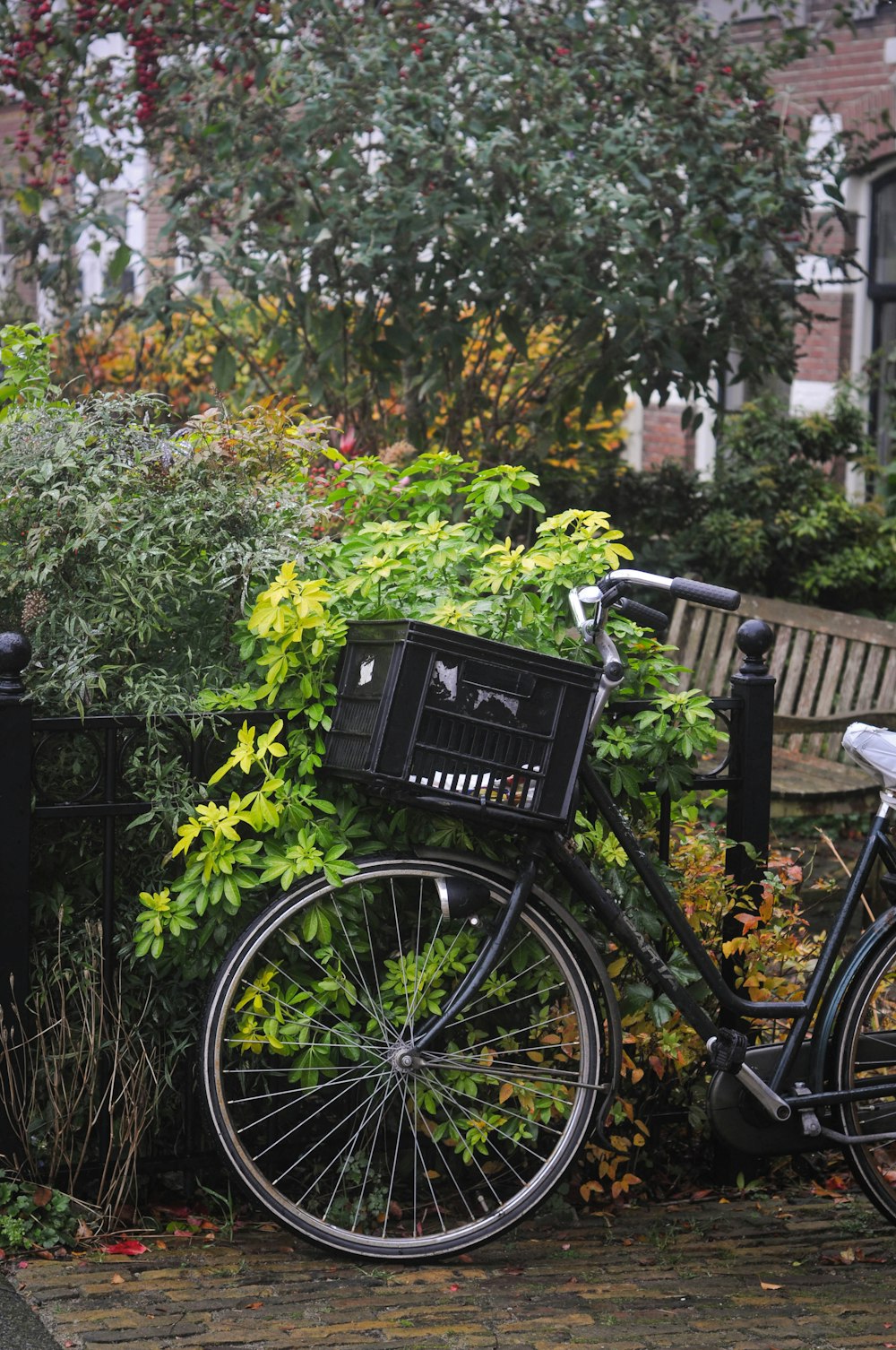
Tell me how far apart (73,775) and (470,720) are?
0.91 meters

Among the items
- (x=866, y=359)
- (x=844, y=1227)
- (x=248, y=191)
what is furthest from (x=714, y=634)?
(x=844, y=1227)

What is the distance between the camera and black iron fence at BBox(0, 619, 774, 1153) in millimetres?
3025

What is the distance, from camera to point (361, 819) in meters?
3.20

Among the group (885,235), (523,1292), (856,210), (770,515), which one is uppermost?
(856,210)

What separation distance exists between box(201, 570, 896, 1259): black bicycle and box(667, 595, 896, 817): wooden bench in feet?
8.85

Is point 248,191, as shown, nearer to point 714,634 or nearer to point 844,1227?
point 714,634

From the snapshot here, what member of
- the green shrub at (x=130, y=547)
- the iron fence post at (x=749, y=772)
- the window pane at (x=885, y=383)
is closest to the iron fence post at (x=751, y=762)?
the iron fence post at (x=749, y=772)

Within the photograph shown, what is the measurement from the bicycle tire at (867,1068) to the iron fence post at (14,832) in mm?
1659

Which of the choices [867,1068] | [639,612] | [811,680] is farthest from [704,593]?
[811,680]

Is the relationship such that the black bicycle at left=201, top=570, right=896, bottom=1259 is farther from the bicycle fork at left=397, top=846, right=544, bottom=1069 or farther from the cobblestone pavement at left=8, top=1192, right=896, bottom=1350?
the cobblestone pavement at left=8, top=1192, right=896, bottom=1350


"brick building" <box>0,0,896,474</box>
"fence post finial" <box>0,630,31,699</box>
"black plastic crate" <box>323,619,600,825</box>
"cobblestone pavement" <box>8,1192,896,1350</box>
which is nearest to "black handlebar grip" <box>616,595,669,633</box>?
"black plastic crate" <box>323,619,600,825</box>

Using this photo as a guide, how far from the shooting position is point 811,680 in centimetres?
699

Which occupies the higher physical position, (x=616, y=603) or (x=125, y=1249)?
(x=616, y=603)

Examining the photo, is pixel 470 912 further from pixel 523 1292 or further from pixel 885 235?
pixel 885 235
